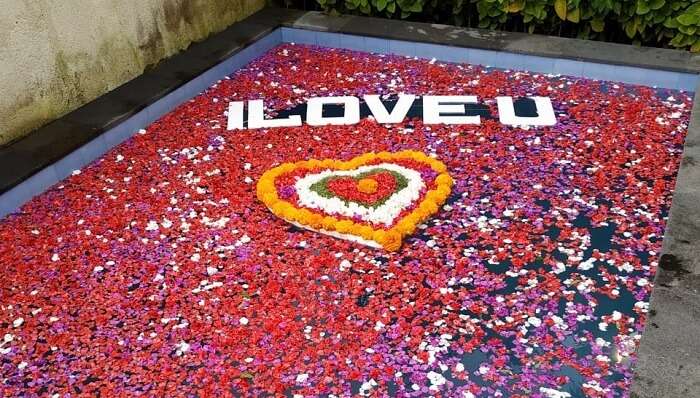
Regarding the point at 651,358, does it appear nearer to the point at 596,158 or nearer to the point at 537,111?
the point at 596,158

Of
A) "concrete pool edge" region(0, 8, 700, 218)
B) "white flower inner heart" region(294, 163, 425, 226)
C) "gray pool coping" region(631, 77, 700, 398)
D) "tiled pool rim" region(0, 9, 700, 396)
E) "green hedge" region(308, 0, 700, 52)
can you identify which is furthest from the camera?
"green hedge" region(308, 0, 700, 52)

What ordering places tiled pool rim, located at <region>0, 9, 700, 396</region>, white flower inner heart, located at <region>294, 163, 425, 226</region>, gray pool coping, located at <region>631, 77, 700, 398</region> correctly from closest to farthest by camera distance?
gray pool coping, located at <region>631, 77, 700, 398</region> → tiled pool rim, located at <region>0, 9, 700, 396</region> → white flower inner heart, located at <region>294, 163, 425, 226</region>

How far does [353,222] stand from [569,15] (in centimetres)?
287

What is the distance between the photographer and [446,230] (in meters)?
3.61

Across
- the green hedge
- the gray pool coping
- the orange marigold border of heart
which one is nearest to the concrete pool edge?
the green hedge

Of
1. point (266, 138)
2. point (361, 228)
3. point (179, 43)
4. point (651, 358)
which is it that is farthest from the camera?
point (179, 43)

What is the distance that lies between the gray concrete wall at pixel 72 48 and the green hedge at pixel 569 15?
1.55m

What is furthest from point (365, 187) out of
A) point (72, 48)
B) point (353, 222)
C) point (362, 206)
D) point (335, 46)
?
point (335, 46)

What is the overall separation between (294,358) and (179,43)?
11.7ft

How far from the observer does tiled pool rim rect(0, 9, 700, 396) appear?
11.4 ft

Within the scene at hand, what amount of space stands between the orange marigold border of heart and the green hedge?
2044 millimetres

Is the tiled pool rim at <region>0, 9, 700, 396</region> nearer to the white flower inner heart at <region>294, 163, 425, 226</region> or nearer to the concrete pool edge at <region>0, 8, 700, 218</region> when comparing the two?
the concrete pool edge at <region>0, 8, 700, 218</region>

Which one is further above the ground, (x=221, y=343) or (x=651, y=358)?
(x=651, y=358)

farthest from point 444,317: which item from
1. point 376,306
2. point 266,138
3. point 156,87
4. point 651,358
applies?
point 156,87
